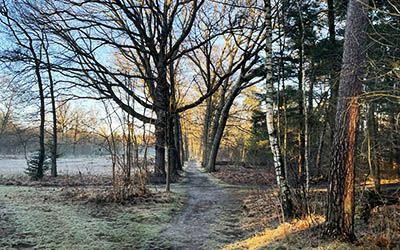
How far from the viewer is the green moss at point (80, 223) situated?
19.6ft

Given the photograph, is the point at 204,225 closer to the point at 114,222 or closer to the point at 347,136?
the point at 114,222

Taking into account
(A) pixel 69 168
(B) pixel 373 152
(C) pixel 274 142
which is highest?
(C) pixel 274 142

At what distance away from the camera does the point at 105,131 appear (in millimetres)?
10844

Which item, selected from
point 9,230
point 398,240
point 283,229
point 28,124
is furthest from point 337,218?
point 28,124

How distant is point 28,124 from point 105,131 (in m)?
11.9

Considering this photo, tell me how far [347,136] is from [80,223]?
5.84 m

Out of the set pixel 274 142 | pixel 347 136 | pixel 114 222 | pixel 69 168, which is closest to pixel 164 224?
pixel 114 222

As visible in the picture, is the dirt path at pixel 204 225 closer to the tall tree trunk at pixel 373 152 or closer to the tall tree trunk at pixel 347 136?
the tall tree trunk at pixel 347 136

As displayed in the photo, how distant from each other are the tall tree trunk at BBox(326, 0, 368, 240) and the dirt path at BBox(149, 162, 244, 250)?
2279 millimetres

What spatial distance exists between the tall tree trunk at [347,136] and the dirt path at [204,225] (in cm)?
228

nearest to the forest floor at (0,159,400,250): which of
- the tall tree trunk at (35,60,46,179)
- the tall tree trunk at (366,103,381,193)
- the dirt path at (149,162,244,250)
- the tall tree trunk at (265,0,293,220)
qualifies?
the dirt path at (149,162,244,250)

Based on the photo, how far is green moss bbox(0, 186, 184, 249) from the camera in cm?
596

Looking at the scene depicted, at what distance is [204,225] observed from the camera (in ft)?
25.2

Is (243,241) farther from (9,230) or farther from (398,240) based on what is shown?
(9,230)
